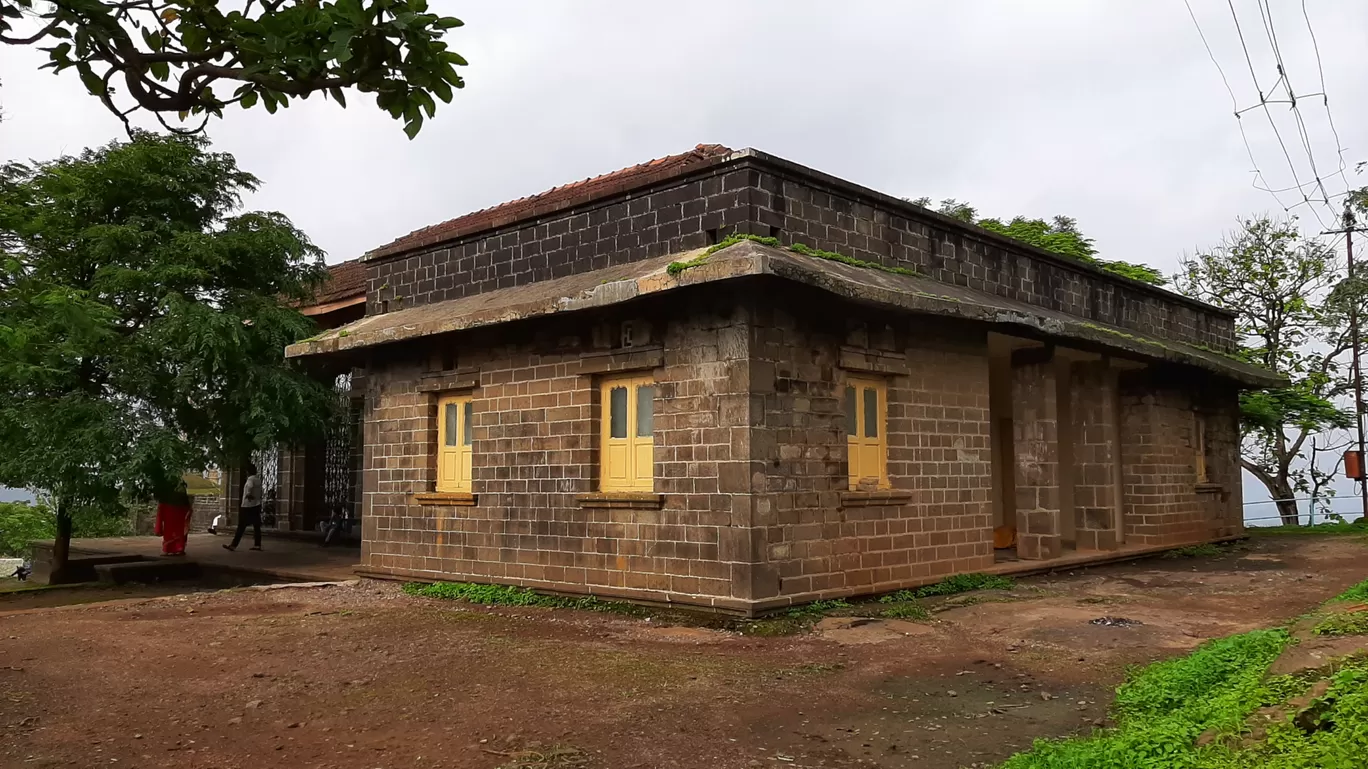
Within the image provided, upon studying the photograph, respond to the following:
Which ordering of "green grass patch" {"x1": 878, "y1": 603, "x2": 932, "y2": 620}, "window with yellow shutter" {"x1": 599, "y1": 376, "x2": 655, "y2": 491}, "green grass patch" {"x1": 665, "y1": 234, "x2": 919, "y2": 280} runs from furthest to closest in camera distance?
"window with yellow shutter" {"x1": 599, "y1": 376, "x2": 655, "y2": 491}, "green grass patch" {"x1": 878, "y1": 603, "x2": 932, "y2": 620}, "green grass patch" {"x1": 665, "y1": 234, "x2": 919, "y2": 280}

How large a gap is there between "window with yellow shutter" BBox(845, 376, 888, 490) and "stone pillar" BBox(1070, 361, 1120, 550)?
4.77 metres

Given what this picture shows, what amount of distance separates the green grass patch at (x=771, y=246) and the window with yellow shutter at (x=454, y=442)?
372cm

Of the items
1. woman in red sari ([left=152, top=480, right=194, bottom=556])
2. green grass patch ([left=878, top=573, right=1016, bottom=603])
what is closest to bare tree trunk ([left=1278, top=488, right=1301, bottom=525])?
green grass patch ([left=878, top=573, right=1016, bottom=603])

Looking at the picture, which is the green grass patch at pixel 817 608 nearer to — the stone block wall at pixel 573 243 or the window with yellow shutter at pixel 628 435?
the window with yellow shutter at pixel 628 435

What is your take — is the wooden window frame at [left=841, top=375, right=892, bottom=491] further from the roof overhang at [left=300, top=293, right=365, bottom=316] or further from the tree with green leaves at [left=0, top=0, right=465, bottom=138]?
the roof overhang at [left=300, top=293, right=365, bottom=316]

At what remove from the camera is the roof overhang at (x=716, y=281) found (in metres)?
7.41

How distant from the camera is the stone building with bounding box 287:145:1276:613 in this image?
26.1ft

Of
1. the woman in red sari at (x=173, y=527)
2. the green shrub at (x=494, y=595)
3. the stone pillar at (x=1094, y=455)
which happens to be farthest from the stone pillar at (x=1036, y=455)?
the woman in red sari at (x=173, y=527)

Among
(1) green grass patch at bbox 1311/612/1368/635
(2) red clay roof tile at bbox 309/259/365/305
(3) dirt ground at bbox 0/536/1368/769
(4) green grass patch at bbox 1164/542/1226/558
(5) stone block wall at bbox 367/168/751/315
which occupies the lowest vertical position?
(3) dirt ground at bbox 0/536/1368/769

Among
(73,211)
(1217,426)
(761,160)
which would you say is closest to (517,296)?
(761,160)

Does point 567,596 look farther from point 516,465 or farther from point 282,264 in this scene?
point 282,264

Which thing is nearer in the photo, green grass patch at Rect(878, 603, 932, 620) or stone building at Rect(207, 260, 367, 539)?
green grass patch at Rect(878, 603, 932, 620)

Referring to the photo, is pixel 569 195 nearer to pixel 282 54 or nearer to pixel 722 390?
pixel 722 390

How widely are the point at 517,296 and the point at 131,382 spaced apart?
6.06 meters
